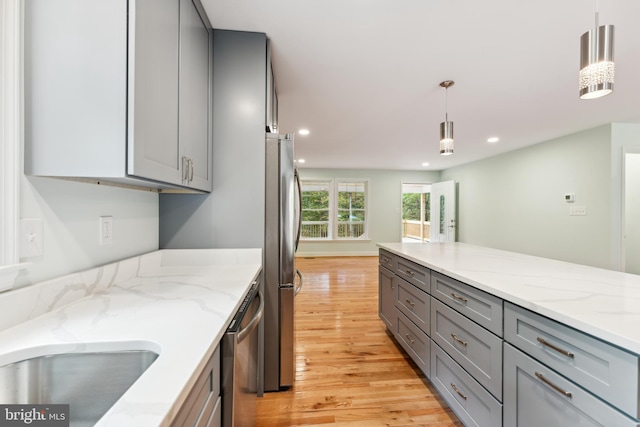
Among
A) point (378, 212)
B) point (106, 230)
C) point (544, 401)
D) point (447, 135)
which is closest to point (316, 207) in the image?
point (378, 212)

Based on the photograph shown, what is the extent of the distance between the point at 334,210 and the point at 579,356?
616 centimetres

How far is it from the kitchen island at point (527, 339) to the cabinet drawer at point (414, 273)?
1 cm

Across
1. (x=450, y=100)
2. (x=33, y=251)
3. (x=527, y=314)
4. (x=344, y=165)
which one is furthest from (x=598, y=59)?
(x=344, y=165)

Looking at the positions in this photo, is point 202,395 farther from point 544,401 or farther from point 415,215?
point 415,215

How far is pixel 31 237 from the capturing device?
880mm

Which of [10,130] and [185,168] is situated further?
[185,168]

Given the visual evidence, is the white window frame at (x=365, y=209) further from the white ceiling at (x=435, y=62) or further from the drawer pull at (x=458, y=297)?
the drawer pull at (x=458, y=297)

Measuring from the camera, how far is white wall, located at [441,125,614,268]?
11.3 feet

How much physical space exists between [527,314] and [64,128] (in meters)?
1.82

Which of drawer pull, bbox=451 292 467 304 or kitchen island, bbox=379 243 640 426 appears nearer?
kitchen island, bbox=379 243 640 426

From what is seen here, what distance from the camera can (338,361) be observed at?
2150 mm

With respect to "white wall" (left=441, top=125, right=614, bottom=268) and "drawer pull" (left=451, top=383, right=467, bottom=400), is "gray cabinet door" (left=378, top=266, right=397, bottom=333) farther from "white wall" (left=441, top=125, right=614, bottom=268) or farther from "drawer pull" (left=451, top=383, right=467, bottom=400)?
"white wall" (left=441, top=125, right=614, bottom=268)

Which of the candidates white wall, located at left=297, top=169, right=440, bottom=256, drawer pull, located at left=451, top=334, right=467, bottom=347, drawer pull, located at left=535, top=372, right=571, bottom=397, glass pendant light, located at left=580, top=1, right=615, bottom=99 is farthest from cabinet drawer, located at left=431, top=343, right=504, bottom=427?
white wall, located at left=297, top=169, right=440, bottom=256

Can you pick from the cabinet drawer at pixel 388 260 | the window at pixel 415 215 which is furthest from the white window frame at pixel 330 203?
the cabinet drawer at pixel 388 260
